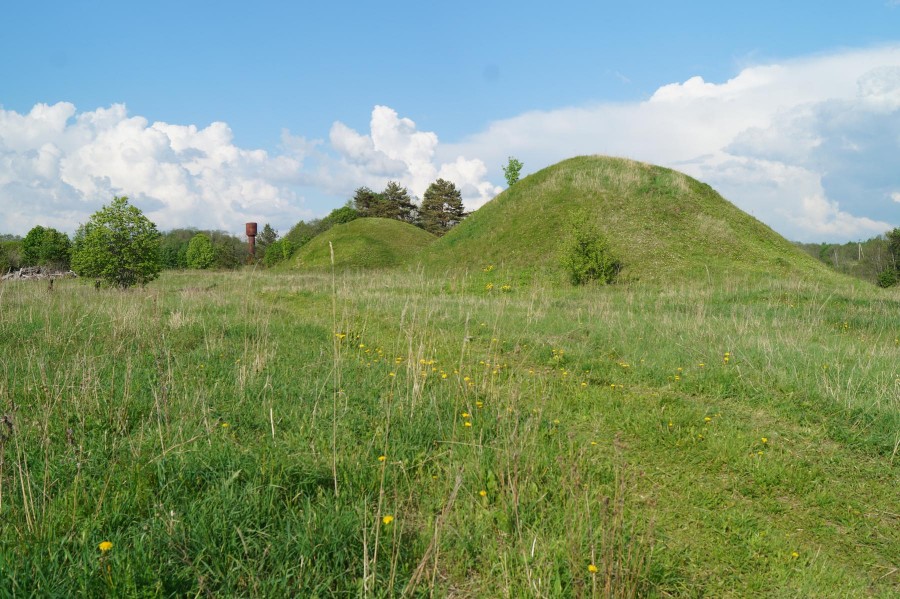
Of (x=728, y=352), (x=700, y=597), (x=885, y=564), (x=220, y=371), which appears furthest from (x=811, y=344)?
(x=220, y=371)

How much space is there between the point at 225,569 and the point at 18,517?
4.22 feet

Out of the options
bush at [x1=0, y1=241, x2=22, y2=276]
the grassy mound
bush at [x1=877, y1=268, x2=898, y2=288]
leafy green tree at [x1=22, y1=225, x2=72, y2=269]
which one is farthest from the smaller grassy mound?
bush at [x1=877, y1=268, x2=898, y2=288]

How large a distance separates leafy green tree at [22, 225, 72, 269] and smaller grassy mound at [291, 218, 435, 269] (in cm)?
2759

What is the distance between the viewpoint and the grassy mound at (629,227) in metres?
23.4

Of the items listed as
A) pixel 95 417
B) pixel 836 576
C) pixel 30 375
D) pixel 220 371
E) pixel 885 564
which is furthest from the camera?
pixel 220 371

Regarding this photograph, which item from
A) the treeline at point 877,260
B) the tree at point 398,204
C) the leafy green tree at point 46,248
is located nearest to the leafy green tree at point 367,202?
the tree at point 398,204

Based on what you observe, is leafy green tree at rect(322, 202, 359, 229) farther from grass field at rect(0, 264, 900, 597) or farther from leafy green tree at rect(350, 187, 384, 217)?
grass field at rect(0, 264, 900, 597)

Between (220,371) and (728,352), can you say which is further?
(728,352)

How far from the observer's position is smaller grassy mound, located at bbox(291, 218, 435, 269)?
1666 inches

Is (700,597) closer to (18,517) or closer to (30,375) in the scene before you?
(18,517)

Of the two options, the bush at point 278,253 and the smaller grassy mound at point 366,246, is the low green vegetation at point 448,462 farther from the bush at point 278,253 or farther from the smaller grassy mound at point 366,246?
the bush at point 278,253

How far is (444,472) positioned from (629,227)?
79.4 ft

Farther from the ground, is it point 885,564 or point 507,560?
point 507,560

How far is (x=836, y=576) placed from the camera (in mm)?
3508
